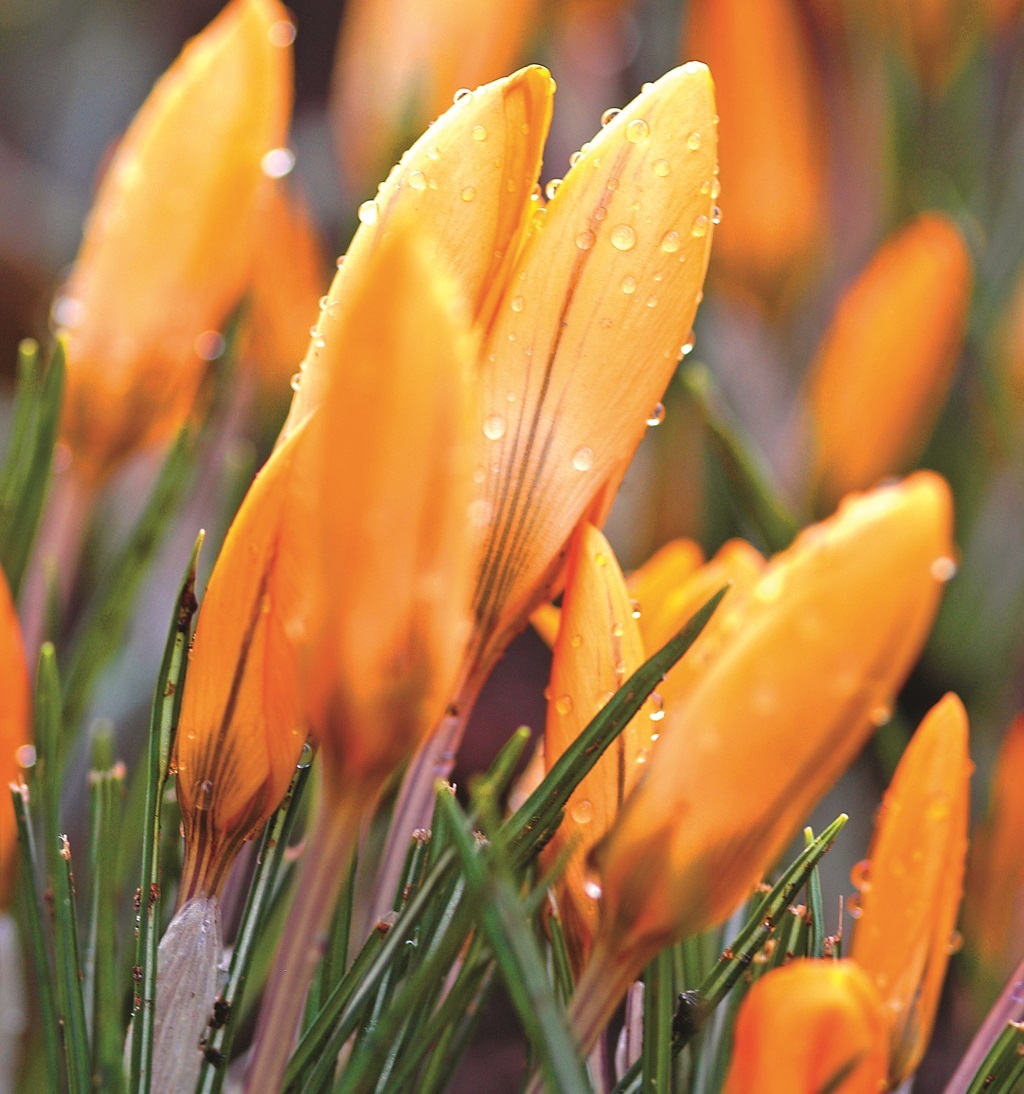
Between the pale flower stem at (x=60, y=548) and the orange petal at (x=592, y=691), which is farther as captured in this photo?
the pale flower stem at (x=60, y=548)

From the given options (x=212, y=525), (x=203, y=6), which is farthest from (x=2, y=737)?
(x=203, y=6)

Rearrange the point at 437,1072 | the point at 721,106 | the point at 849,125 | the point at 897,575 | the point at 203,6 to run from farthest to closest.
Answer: the point at 203,6
the point at 849,125
the point at 721,106
the point at 437,1072
the point at 897,575

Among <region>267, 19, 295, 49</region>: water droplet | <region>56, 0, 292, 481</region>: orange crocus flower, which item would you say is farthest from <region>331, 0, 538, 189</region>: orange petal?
<region>56, 0, 292, 481</region>: orange crocus flower

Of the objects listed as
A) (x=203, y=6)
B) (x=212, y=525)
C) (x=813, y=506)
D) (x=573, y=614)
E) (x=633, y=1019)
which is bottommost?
(x=633, y=1019)

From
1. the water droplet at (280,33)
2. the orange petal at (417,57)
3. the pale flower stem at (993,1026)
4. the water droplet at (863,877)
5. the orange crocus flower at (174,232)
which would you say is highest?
the orange petal at (417,57)

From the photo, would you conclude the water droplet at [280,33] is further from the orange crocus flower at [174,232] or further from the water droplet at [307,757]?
the water droplet at [307,757]

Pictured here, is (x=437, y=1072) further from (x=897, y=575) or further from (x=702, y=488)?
(x=702, y=488)

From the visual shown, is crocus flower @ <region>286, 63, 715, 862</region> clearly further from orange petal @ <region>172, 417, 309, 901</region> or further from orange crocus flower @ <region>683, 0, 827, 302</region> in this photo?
orange crocus flower @ <region>683, 0, 827, 302</region>

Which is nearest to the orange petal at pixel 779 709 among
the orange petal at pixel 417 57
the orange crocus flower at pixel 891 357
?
the orange crocus flower at pixel 891 357

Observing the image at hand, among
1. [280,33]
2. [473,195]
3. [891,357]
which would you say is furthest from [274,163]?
[891,357]
